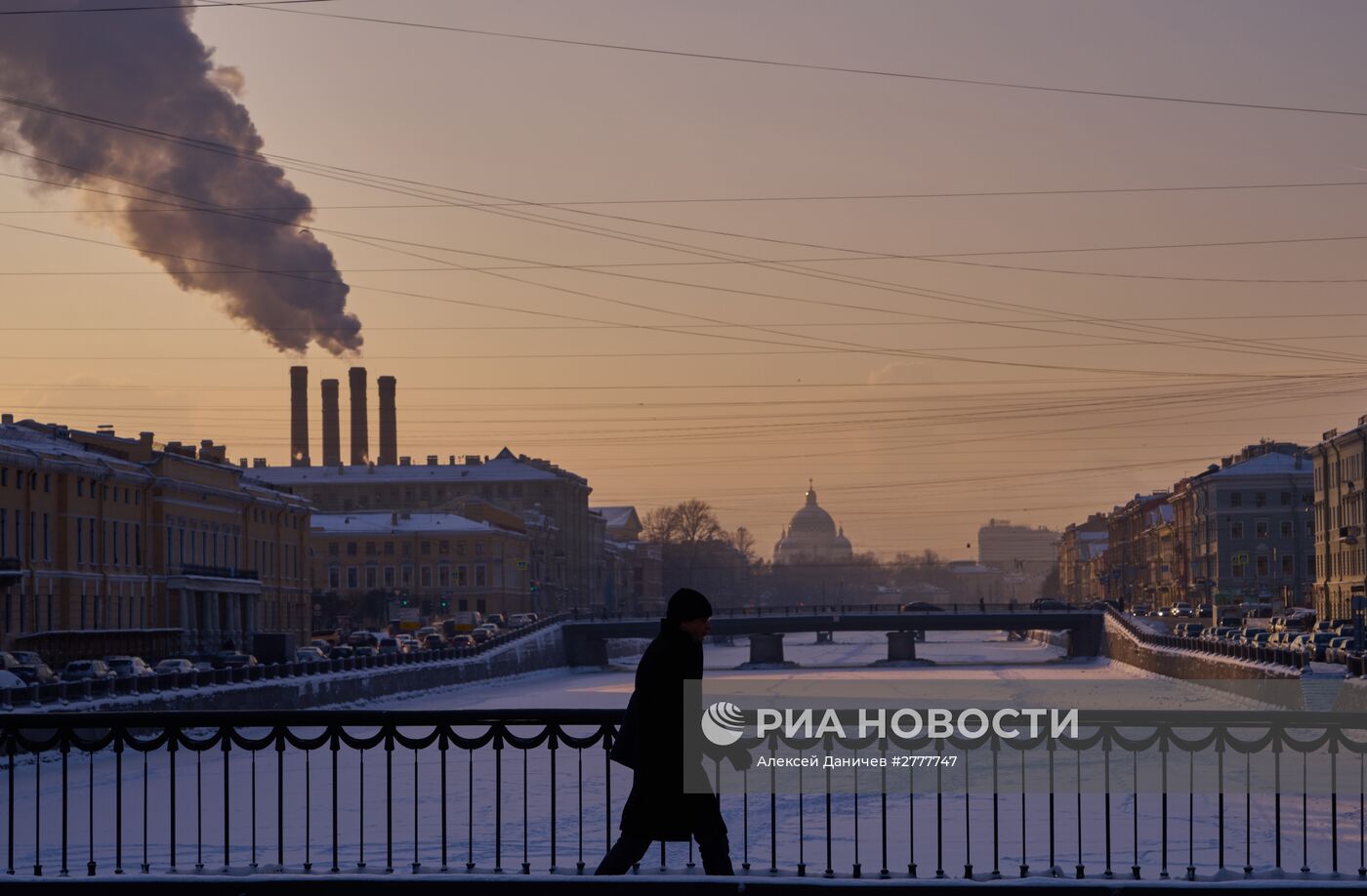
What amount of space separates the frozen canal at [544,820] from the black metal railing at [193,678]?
1.89 m

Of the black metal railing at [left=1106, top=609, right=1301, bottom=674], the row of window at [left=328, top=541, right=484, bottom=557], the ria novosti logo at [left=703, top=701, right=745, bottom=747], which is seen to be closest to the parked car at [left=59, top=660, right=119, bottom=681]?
the black metal railing at [left=1106, top=609, right=1301, bottom=674]

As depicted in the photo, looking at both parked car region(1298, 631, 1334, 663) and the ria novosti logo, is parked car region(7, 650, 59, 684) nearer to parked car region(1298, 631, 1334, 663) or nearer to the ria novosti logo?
the ria novosti logo

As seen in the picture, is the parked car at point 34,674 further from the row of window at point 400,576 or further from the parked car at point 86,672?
the row of window at point 400,576

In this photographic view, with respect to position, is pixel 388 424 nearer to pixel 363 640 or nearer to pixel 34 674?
pixel 363 640

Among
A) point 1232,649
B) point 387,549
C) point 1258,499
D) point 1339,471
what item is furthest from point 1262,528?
point 1232,649

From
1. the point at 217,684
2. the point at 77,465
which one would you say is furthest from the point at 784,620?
the point at 217,684

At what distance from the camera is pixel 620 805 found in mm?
31469

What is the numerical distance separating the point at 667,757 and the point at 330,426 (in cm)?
16178

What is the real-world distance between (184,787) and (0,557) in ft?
127

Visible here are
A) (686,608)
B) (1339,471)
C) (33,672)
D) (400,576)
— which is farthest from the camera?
(400,576)

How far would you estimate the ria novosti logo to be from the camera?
1484cm

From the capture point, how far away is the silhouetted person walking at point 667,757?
41.9 ft

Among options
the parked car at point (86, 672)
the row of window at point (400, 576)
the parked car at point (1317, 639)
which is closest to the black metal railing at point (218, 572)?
the parked car at point (86, 672)

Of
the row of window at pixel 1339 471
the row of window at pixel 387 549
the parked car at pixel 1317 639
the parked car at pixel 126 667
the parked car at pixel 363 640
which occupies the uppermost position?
the row of window at pixel 1339 471
